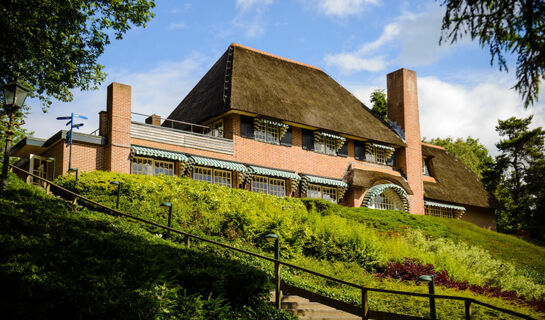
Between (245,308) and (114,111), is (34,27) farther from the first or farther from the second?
(245,308)

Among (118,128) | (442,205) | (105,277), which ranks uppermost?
(118,128)

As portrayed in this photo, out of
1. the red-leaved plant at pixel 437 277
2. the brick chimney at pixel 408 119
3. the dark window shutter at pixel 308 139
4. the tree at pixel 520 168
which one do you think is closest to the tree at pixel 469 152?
the tree at pixel 520 168

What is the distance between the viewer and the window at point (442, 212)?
3456cm

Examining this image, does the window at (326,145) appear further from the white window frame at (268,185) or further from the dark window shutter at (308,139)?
the white window frame at (268,185)

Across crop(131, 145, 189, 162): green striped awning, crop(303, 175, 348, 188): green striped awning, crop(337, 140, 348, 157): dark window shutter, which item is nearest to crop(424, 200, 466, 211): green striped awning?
crop(337, 140, 348, 157): dark window shutter

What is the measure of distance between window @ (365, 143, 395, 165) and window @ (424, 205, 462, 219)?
203 inches

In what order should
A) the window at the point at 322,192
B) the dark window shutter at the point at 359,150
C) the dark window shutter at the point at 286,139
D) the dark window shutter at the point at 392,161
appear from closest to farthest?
the dark window shutter at the point at 286,139, the window at the point at 322,192, the dark window shutter at the point at 359,150, the dark window shutter at the point at 392,161

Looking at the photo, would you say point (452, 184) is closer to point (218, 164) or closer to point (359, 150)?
point (359, 150)

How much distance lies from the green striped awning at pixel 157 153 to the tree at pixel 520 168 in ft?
101

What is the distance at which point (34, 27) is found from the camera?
60.2ft

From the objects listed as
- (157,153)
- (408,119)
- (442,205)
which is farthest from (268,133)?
(442,205)

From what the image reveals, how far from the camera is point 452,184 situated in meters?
36.6

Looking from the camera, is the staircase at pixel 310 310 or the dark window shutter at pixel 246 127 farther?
the dark window shutter at pixel 246 127

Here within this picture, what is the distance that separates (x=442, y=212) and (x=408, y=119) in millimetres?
7522
